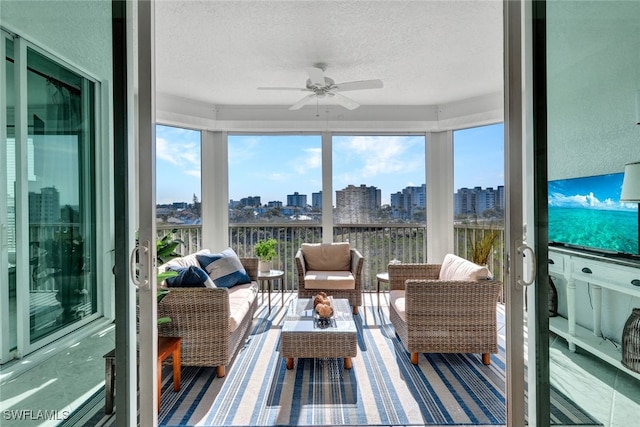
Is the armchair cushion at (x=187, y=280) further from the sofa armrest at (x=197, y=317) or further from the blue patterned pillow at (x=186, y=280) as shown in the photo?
the sofa armrest at (x=197, y=317)

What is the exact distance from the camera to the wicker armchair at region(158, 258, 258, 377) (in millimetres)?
2281

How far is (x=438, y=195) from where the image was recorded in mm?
4977

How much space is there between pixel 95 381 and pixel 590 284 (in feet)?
6.60

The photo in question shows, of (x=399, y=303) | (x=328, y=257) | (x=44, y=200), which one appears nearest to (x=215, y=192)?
(x=328, y=257)

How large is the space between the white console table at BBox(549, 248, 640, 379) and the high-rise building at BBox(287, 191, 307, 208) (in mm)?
3898

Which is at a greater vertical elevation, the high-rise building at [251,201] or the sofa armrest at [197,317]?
the high-rise building at [251,201]

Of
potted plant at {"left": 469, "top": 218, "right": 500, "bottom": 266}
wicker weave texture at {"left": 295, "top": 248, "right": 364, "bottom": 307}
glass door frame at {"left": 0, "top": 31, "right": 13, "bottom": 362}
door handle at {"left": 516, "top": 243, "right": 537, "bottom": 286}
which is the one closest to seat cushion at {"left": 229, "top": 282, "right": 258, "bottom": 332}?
wicker weave texture at {"left": 295, "top": 248, "right": 364, "bottom": 307}

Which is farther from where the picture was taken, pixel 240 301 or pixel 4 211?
pixel 240 301

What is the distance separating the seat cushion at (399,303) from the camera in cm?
271

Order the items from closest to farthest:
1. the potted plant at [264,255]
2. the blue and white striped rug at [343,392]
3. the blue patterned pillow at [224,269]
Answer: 1. the blue and white striped rug at [343,392]
2. the blue patterned pillow at [224,269]
3. the potted plant at [264,255]

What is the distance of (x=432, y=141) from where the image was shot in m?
4.98

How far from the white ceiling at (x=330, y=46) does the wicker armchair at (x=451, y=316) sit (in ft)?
6.80

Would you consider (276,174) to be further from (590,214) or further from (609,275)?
(609,275)

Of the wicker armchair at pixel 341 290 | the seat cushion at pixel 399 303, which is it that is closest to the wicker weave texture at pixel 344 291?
the wicker armchair at pixel 341 290
